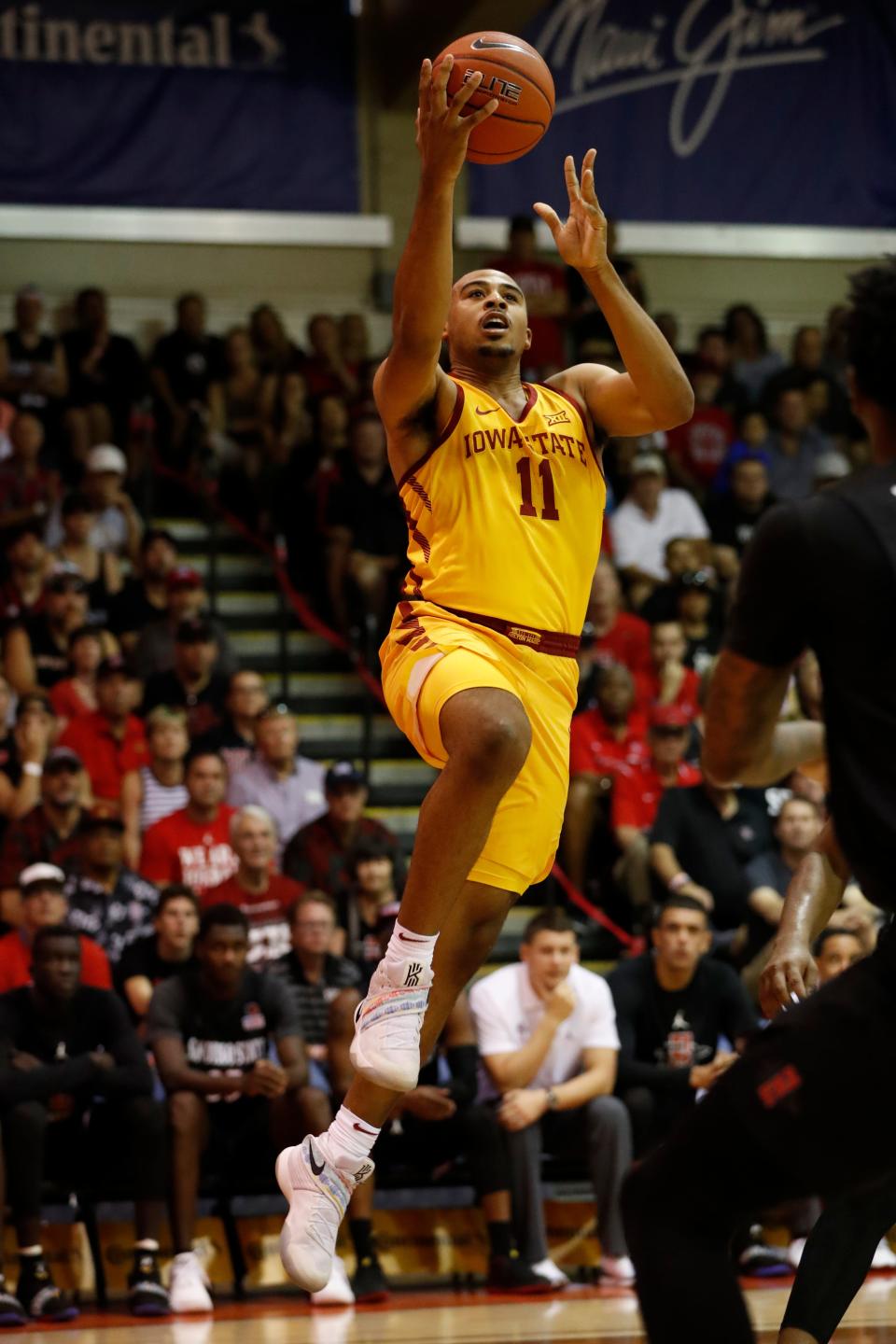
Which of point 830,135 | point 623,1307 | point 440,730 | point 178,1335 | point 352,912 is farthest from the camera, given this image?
point 830,135

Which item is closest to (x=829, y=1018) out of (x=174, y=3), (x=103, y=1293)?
(x=103, y=1293)

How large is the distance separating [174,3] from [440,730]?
523 inches

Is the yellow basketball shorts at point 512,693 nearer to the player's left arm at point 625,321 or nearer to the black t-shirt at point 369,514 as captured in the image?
the player's left arm at point 625,321

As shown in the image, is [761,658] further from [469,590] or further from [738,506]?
[738,506]

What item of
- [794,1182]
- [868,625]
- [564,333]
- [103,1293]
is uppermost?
[564,333]

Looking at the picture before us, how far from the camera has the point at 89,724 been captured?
11.0m

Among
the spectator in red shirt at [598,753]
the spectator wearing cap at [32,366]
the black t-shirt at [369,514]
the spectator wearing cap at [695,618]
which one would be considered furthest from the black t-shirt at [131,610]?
the spectator wearing cap at [695,618]

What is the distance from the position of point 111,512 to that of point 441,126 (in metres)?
8.76

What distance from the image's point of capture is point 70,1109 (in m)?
8.62

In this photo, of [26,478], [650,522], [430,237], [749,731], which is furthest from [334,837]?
[749,731]

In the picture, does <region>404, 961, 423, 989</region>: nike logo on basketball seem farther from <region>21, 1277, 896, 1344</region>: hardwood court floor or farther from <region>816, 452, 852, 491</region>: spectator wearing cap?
<region>816, 452, 852, 491</region>: spectator wearing cap

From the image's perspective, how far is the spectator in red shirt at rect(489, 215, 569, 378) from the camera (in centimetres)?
1583

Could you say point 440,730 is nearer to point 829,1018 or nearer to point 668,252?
point 829,1018

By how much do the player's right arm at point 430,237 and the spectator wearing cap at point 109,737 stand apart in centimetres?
613
